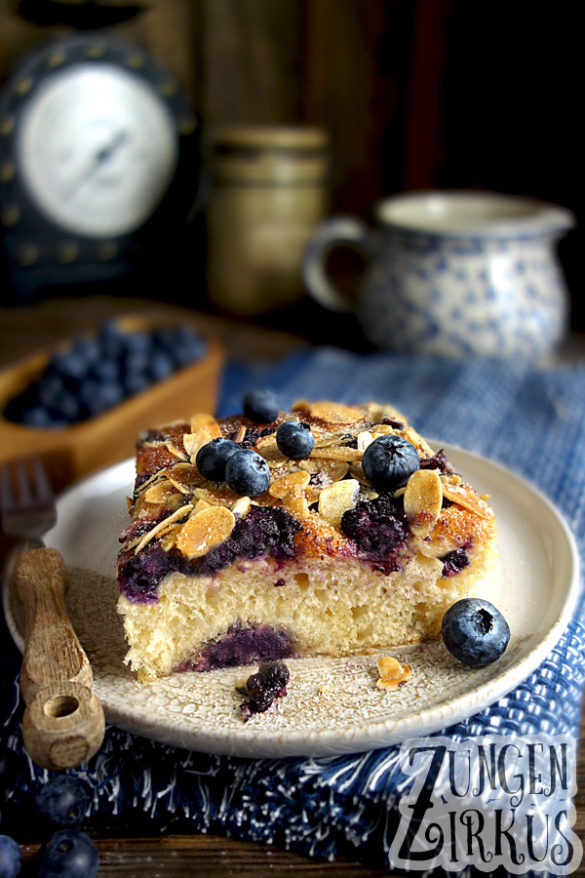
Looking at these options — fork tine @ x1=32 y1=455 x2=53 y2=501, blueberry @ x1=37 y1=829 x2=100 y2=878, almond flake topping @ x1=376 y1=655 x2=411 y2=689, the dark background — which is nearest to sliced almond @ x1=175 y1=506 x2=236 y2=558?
almond flake topping @ x1=376 y1=655 x2=411 y2=689

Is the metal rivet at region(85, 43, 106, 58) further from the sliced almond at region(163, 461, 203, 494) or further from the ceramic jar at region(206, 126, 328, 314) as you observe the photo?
the sliced almond at region(163, 461, 203, 494)

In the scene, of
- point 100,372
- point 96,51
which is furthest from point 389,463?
point 96,51

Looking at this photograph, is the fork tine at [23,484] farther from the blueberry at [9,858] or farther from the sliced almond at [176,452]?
the blueberry at [9,858]

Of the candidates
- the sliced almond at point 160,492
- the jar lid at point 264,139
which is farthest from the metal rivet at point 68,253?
the sliced almond at point 160,492

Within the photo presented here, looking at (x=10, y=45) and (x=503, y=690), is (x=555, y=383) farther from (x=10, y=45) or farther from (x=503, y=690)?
(x=10, y=45)

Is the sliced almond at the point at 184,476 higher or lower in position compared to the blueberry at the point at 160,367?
higher

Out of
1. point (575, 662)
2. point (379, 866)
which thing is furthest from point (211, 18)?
point (379, 866)
